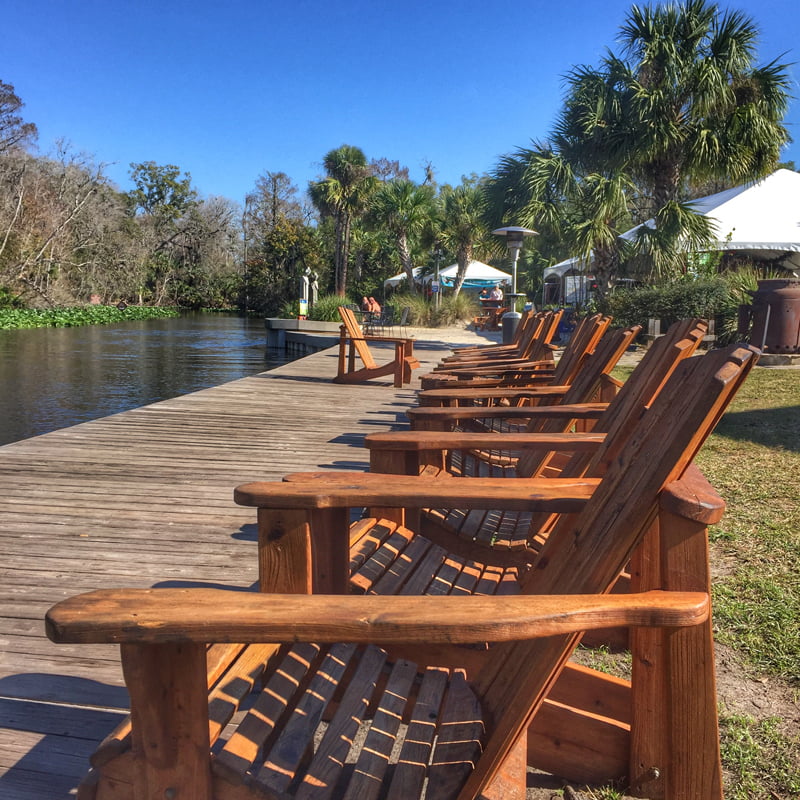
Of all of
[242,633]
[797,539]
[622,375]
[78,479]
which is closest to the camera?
[242,633]

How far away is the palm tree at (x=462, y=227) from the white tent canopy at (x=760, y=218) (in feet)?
44.5

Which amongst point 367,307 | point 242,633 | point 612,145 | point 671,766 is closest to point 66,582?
point 242,633

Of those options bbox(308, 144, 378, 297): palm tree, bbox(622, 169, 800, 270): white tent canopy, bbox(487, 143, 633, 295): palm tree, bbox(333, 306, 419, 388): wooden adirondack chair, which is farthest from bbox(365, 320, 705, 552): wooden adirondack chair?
bbox(308, 144, 378, 297): palm tree

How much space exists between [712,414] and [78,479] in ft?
13.3

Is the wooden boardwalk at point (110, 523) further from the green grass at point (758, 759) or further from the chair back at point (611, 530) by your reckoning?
the green grass at point (758, 759)

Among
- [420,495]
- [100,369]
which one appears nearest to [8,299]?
[100,369]

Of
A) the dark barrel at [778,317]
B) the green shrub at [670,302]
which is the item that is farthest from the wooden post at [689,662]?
the green shrub at [670,302]

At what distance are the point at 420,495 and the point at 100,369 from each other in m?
17.8

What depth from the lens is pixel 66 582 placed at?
2857 mm

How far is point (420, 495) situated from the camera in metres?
1.64

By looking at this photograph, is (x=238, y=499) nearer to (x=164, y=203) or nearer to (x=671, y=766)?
(x=671, y=766)

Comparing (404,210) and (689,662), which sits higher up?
(404,210)

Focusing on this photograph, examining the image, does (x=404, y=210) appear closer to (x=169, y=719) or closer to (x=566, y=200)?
(x=566, y=200)

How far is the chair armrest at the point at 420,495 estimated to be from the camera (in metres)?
1.60
